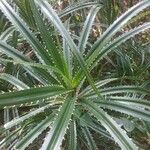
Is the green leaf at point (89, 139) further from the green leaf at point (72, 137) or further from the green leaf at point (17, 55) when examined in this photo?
the green leaf at point (17, 55)

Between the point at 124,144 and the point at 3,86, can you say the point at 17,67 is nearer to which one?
the point at 3,86

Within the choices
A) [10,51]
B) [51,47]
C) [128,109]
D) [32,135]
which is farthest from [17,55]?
[128,109]

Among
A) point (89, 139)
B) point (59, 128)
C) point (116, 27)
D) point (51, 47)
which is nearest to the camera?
point (59, 128)

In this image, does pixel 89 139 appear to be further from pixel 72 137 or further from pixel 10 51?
pixel 10 51

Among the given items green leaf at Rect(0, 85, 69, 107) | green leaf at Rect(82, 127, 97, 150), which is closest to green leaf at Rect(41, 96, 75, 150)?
green leaf at Rect(0, 85, 69, 107)

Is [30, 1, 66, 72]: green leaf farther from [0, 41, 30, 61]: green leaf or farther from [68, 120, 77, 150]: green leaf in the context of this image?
[68, 120, 77, 150]: green leaf

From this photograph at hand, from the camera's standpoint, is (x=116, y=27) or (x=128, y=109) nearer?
(x=128, y=109)
